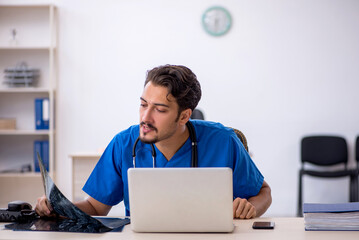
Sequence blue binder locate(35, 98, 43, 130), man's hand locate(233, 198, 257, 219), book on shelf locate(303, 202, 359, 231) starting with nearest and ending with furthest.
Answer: book on shelf locate(303, 202, 359, 231)
man's hand locate(233, 198, 257, 219)
blue binder locate(35, 98, 43, 130)

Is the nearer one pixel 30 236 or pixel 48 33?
pixel 30 236

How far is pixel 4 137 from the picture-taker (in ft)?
18.0

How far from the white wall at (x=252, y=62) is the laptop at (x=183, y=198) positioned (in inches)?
153

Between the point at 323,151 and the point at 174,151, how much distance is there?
3399mm

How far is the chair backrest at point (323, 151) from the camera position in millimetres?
5172

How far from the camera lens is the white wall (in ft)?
17.6

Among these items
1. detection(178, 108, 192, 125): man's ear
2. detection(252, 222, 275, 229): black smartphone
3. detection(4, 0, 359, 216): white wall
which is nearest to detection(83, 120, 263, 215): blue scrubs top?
detection(178, 108, 192, 125): man's ear

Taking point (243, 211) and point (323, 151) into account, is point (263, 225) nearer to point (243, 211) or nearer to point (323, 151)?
point (243, 211)

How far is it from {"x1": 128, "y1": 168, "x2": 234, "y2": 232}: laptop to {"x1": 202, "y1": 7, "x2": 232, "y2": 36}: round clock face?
3997mm

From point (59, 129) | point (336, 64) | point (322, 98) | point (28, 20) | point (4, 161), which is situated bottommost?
point (4, 161)

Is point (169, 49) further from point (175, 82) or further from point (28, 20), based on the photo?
point (175, 82)

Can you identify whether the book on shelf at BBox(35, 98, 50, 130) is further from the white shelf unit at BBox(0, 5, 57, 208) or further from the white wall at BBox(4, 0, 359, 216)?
the white wall at BBox(4, 0, 359, 216)

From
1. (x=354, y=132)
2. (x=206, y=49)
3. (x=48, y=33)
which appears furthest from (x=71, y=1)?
(x=354, y=132)

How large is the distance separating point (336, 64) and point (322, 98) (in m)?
0.38
